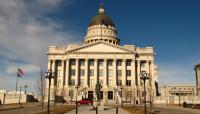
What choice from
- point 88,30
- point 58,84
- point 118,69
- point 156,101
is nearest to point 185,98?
point 156,101

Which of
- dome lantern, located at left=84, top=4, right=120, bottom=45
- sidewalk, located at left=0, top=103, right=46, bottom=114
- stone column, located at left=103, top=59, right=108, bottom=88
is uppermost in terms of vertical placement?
dome lantern, located at left=84, top=4, right=120, bottom=45

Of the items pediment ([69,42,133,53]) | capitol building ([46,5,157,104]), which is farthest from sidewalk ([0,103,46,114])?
pediment ([69,42,133,53])

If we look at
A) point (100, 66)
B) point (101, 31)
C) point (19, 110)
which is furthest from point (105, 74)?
point (19, 110)

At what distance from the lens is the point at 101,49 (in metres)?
114

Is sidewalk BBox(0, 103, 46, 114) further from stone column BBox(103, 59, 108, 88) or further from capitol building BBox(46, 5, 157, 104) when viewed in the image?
stone column BBox(103, 59, 108, 88)

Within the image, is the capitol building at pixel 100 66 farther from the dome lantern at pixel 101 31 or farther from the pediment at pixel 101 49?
the dome lantern at pixel 101 31

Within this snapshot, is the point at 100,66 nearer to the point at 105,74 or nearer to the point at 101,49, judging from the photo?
the point at 105,74

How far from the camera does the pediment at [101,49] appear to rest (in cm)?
11319

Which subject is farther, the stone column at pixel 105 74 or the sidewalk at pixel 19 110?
the stone column at pixel 105 74

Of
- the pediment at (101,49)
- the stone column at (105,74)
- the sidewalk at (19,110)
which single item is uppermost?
the pediment at (101,49)

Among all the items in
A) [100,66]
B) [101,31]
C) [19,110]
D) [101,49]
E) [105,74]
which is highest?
[101,31]

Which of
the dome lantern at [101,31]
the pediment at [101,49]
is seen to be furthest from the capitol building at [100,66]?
the dome lantern at [101,31]

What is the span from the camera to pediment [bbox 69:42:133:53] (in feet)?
371

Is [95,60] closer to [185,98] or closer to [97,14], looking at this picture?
[185,98]
